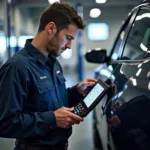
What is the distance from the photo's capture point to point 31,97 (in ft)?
4.59

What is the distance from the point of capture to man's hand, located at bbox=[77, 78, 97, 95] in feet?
5.68

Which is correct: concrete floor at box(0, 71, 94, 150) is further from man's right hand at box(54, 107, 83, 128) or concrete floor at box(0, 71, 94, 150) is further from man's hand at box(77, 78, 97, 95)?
man's right hand at box(54, 107, 83, 128)

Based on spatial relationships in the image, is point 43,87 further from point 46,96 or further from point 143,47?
point 143,47

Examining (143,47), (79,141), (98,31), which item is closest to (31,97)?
(143,47)

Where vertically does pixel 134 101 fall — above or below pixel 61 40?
below

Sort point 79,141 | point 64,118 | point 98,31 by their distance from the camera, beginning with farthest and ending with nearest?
point 98,31 < point 79,141 < point 64,118

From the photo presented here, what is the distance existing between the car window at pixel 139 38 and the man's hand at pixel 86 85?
0.27 meters

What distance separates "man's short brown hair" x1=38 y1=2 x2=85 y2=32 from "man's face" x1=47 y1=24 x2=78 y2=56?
3 centimetres

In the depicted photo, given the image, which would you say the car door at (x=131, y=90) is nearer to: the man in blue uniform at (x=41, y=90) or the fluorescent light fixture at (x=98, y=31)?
the man in blue uniform at (x=41, y=90)

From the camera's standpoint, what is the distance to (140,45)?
1.62 meters

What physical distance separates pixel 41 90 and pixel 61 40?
268mm

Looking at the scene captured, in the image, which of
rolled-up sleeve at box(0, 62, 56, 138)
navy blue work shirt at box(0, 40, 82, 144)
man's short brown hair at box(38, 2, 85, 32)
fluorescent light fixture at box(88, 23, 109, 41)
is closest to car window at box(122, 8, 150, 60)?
man's short brown hair at box(38, 2, 85, 32)

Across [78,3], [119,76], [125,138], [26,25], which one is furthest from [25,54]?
[26,25]

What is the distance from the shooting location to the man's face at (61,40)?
4.71ft
